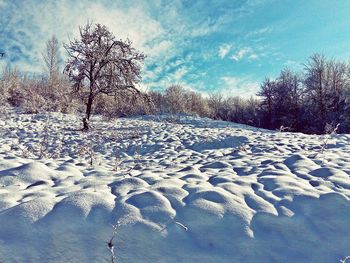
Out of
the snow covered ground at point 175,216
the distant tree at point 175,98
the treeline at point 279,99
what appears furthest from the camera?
the distant tree at point 175,98

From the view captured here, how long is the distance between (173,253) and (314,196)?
6.05 ft

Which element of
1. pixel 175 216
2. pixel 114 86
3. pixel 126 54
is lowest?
pixel 175 216

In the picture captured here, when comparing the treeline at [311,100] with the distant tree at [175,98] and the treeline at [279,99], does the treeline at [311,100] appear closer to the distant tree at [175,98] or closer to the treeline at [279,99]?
the treeline at [279,99]

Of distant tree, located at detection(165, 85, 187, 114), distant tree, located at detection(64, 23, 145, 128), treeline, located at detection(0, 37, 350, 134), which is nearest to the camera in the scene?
distant tree, located at detection(64, 23, 145, 128)

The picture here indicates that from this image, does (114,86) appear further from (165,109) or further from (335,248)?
(165,109)

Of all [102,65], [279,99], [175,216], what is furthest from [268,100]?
[175,216]

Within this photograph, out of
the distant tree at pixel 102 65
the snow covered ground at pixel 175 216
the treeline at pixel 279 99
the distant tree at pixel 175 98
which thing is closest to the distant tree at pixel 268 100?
the treeline at pixel 279 99

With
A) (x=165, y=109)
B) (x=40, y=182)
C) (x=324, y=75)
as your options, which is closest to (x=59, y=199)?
(x=40, y=182)

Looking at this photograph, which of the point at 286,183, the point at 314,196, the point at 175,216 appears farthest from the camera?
the point at 286,183

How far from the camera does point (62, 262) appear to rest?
2438mm

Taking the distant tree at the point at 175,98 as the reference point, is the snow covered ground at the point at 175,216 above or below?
below

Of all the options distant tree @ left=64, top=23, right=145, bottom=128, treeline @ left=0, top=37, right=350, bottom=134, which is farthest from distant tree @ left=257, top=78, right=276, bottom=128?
distant tree @ left=64, top=23, right=145, bottom=128

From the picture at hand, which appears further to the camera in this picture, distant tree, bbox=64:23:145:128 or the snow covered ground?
distant tree, bbox=64:23:145:128

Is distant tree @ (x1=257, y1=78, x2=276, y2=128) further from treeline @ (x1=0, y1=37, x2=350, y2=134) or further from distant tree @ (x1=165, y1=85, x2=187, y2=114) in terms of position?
distant tree @ (x1=165, y1=85, x2=187, y2=114)
